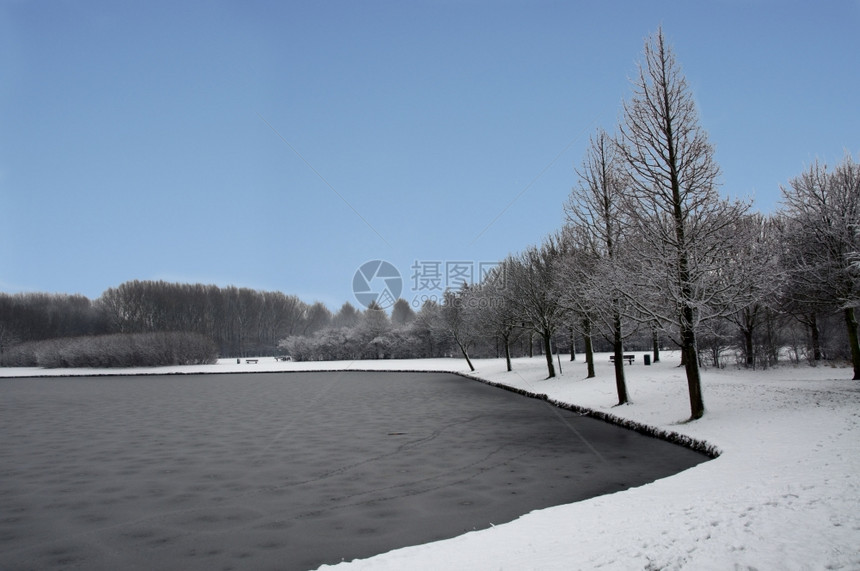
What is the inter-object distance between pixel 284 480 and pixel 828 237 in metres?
25.0

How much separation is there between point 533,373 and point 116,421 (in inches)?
1153

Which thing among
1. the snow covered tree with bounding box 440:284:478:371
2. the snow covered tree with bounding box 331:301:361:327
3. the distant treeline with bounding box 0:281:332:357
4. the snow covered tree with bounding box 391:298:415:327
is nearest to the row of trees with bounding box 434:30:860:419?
the snow covered tree with bounding box 440:284:478:371

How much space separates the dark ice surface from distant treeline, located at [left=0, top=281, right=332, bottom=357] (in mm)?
101006

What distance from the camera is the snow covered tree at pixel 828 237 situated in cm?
2377

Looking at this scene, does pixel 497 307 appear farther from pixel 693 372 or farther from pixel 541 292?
pixel 693 372

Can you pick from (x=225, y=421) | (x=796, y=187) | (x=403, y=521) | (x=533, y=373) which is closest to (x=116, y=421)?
(x=225, y=421)

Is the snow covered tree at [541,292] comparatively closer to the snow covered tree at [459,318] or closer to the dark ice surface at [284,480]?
the dark ice surface at [284,480]

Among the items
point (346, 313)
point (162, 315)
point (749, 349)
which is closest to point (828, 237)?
point (749, 349)

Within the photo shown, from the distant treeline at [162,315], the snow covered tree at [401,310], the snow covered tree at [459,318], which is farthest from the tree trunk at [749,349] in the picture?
the snow covered tree at [401,310]

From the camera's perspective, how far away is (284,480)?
484 inches

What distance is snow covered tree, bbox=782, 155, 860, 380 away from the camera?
23.8 m

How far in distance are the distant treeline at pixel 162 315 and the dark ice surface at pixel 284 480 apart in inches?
3977

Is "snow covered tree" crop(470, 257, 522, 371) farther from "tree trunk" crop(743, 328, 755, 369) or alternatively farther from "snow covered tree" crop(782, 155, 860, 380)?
"snow covered tree" crop(782, 155, 860, 380)

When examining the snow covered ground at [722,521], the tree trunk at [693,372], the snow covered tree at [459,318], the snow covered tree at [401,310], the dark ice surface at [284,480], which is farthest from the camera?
the snow covered tree at [401,310]
